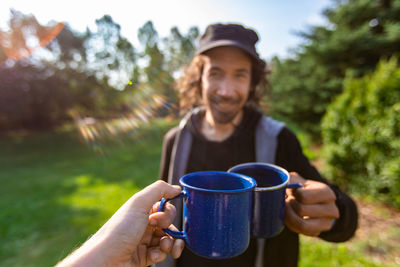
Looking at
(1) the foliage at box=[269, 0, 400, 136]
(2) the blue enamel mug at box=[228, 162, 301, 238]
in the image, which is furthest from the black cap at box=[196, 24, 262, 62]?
(1) the foliage at box=[269, 0, 400, 136]

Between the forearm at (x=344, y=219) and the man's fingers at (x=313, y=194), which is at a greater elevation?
the man's fingers at (x=313, y=194)

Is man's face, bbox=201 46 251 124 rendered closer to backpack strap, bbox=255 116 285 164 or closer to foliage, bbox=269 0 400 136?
backpack strap, bbox=255 116 285 164

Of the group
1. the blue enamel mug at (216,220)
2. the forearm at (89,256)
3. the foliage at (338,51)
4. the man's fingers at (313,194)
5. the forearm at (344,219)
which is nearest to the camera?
the forearm at (89,256)

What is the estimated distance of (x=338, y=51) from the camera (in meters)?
8.02

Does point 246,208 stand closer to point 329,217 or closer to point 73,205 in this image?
point 329,217

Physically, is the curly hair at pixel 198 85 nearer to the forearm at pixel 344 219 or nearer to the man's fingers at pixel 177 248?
the forearm at pixel 344 219

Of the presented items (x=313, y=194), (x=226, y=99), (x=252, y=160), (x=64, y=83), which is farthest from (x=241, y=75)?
(x=64, y=83)

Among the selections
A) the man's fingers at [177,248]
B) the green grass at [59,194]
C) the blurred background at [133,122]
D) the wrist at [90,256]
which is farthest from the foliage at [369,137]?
the green grass at [59,194]

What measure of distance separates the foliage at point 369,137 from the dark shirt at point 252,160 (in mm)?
2782

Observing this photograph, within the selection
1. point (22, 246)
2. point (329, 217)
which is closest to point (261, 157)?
point (329, 217)

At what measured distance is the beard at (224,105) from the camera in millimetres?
1866

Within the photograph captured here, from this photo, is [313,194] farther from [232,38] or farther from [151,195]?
[232,38]

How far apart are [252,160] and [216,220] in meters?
1.00

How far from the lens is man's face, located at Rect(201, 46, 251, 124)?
71.4 inches
